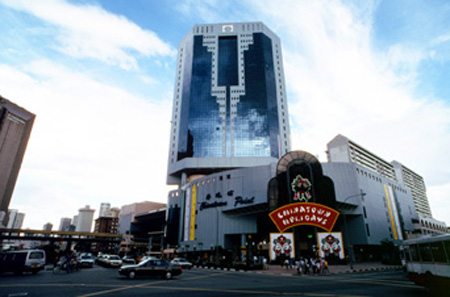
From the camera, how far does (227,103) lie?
111188mm

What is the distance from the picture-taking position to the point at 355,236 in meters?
65.4

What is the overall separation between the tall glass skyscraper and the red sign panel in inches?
2579

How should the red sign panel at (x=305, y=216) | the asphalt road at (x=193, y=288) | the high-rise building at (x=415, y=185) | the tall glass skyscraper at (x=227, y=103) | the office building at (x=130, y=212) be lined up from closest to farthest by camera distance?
the asphalt road at (x=193, y=288)
the red sign panel at (x=305, y=216)
the tall glass skyscraper at (x=227, y=103)
the office building at (x=130, y=212)
the high-rise building at (x=415, y=185)

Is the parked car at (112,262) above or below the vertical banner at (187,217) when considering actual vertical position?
below

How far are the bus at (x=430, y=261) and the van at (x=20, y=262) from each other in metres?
30.2

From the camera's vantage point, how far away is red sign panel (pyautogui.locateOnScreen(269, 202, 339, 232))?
35219mm

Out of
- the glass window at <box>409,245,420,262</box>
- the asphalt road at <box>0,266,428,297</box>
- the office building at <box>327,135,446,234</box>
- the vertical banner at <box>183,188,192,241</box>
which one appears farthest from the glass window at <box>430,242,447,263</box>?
the vertical banner at <box>183,188,192,241</box>

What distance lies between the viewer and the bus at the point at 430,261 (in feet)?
40.2

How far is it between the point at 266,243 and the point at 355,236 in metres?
23.2

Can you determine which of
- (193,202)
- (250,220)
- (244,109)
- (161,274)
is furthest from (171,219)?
(161,274)

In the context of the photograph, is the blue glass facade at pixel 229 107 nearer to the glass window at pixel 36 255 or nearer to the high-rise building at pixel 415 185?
the glass window at pixel 36 255

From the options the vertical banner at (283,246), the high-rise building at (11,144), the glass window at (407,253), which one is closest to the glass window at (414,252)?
the glass window at (407,253)

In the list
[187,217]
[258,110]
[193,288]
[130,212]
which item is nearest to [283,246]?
[193,288]

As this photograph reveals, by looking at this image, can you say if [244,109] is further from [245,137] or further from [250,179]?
[250,179]
